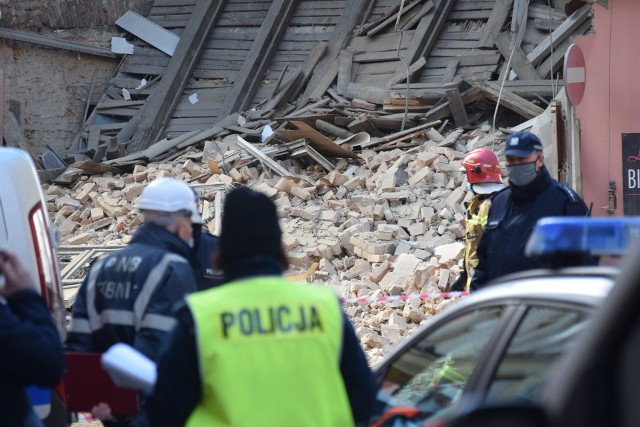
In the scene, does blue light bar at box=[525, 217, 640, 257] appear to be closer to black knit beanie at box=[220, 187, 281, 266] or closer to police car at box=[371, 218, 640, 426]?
police car at box=[371, 218, 640, 426]

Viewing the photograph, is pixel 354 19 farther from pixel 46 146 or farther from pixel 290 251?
pixel 290 251

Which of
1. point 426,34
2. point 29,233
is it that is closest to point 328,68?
point 426,34

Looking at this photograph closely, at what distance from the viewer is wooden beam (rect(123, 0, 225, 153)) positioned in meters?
18.5

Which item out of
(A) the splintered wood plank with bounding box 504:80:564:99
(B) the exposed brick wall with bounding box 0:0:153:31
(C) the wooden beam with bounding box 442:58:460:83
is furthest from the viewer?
(B) the exposed brick wall with bounding box 0:0:153:31

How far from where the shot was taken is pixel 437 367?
3750 millimetres

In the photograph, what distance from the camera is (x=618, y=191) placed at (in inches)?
390

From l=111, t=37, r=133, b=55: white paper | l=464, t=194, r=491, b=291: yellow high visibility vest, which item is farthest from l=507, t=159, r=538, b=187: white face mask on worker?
l=111, t=37, r=133, b=55: white paper

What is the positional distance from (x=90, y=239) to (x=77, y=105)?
607 centimetres

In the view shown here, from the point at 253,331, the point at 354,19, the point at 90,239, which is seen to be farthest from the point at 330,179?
the point at 253,331

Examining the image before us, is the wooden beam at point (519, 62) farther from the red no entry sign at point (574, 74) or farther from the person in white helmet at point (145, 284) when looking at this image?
the person in white helmet at point (145, 284)

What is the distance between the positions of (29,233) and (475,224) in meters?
2.96

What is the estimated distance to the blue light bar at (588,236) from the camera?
2592mm

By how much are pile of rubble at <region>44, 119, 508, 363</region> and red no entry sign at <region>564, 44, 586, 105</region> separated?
2283 mm

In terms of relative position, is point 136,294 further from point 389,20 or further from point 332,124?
point 389,20
